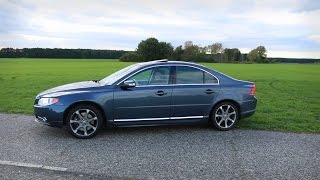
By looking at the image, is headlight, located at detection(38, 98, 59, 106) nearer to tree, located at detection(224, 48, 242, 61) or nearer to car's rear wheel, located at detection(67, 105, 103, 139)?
car's rear wheel, located at detection(67, 105, 103, 139)

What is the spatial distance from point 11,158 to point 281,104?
965 centimetres

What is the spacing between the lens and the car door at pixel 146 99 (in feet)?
24.3

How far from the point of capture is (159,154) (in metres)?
6.21

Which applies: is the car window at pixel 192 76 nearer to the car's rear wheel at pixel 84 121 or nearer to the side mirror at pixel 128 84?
the side mirror at pixel 128 84

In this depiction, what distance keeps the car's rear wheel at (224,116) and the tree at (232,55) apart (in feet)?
294

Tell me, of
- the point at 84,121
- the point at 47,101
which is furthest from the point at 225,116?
the point at 47,101

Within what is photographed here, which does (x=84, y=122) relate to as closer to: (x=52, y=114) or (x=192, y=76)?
(x=52, y=114)

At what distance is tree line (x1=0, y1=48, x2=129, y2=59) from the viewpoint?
71062 mm

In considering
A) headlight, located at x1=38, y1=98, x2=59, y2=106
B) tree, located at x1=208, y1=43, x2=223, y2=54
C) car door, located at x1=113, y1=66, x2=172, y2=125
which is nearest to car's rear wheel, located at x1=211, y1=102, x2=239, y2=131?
car door, located at x1=113, y1=66, x2=172, y2=125

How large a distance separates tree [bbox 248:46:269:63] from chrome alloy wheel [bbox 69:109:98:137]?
105 metres

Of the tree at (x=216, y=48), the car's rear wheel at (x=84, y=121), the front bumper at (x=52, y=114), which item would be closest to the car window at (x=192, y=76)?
the car's rear wheel at (x=84, y=121)

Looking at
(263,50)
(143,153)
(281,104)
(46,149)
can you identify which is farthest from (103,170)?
(263,50)

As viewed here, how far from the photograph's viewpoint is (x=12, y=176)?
5027mm

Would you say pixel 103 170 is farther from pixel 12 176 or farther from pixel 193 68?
pixel 193 68
